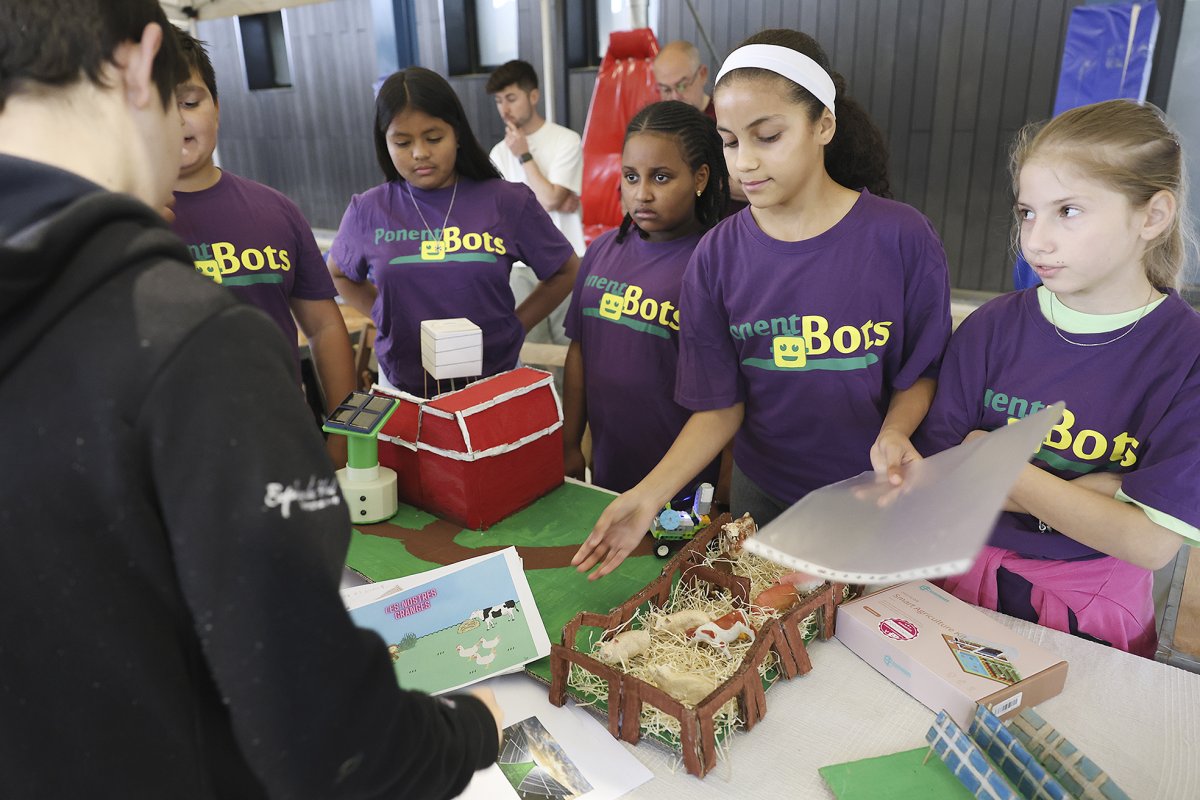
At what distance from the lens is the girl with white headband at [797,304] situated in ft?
4.56

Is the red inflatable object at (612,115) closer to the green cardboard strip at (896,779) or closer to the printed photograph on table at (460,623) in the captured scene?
the printed photograph on table at (460,623)

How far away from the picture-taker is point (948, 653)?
1.08 m

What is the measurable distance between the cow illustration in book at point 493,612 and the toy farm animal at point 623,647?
0.19 m

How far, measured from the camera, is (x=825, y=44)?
5.54m

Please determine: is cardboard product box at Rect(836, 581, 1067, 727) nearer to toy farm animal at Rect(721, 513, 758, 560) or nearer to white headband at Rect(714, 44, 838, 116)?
toy farm animal at Rect(721, 513, 758, 560)

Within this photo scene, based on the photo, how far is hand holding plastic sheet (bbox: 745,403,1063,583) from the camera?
681 millimetres

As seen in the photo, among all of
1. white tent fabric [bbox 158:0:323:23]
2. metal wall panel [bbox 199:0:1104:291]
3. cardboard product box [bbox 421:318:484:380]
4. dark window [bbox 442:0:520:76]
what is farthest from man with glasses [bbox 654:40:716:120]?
dark window [bbox 442:0:520:76]

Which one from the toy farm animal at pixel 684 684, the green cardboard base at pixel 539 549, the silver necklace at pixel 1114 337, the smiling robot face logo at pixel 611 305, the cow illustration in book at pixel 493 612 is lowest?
the green cardboard base at pixel 539 549

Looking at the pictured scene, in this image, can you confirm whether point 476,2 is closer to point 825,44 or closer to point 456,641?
point 825,44

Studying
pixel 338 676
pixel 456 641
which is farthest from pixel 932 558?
pixel 456 641

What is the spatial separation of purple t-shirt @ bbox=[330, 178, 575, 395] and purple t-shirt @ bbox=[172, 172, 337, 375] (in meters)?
0.29

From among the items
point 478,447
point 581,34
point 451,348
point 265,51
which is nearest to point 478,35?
point 581,34

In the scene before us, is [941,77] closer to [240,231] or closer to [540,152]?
[540,152]

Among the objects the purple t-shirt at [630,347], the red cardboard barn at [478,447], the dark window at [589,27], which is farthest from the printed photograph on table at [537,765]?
the dark window at [589,27]
